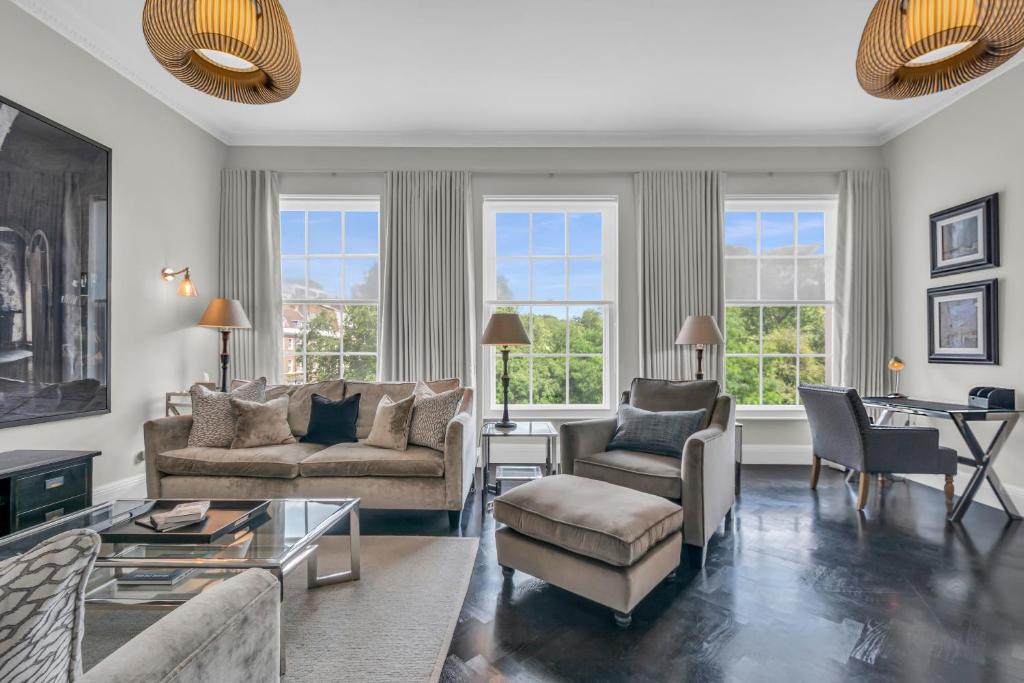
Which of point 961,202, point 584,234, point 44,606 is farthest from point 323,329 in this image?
point 961,202

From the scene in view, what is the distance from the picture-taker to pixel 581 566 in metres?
2.02

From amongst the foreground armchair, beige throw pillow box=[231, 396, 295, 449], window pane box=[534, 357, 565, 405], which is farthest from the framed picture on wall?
beige throw pillow box=[231, 396, 295, 449]

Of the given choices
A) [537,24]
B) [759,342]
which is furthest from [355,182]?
[759,342]

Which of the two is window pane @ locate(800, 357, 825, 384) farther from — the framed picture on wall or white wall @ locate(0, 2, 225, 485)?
white wall @ locate(0, 2, 225, 485)

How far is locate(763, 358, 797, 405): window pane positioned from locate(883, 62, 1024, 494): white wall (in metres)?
0.86

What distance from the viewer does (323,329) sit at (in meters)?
4.73

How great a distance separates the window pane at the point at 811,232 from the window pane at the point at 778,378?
3.52 feet

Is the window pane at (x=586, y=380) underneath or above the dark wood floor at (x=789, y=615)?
above

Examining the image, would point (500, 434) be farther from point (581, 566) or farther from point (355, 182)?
point (355, 182)

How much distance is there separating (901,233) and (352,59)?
15.6ft

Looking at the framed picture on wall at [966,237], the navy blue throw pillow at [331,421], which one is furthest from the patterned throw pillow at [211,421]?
the framed picture on wall at [966,237]

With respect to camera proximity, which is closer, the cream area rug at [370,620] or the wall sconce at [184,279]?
the cream area rug at [370,620]

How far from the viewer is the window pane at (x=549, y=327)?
4.70 meters

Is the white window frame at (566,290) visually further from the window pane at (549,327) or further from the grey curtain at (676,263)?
the grey curtain at (676,263)
